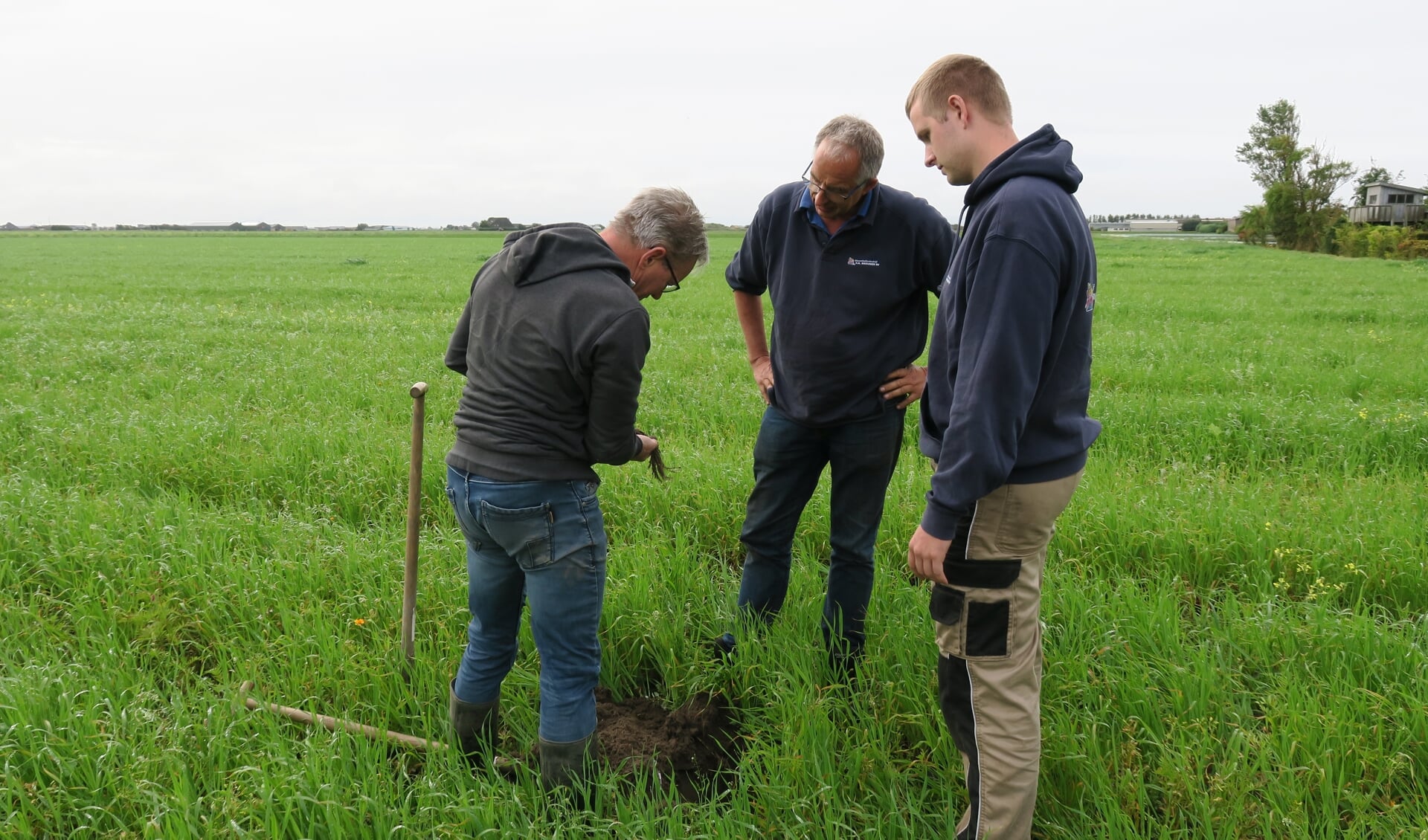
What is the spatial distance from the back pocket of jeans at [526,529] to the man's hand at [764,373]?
140cm

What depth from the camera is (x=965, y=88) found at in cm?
240

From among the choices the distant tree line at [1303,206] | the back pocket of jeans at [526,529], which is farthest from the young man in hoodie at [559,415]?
the distant tree line at [1303,206]

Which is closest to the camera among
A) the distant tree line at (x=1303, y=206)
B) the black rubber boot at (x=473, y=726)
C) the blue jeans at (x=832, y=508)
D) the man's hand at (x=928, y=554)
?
the man's hand at (x=928, y=554)

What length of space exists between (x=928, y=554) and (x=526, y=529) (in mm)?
1184

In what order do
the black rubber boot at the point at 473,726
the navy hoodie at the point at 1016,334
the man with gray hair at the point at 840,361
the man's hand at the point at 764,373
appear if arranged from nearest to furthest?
the navy hoodie at the point at 1016,334 → the black rubber boot at the point at 473,726 → the man with gray hair at the point at 840,361 → the man's hand at the point at 764,373

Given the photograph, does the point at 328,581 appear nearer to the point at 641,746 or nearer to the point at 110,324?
→ the point at 641,746

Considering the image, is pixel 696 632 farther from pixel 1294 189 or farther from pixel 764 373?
pixel 1294 189

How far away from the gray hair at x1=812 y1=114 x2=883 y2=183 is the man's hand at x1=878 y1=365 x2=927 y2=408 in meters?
0.76

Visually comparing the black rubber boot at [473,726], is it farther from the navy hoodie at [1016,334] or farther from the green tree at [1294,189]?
the green tree at [1294,189]

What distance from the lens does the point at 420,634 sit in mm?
3793

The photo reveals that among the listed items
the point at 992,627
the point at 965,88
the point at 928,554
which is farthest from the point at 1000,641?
the point at 965,88

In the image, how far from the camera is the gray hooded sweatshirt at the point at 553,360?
2561 mm

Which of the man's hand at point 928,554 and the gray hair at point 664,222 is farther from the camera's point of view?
the gray hair at point 664,222

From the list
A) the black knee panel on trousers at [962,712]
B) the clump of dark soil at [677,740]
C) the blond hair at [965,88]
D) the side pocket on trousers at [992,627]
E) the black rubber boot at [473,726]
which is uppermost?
the blond hair at [965,88]
